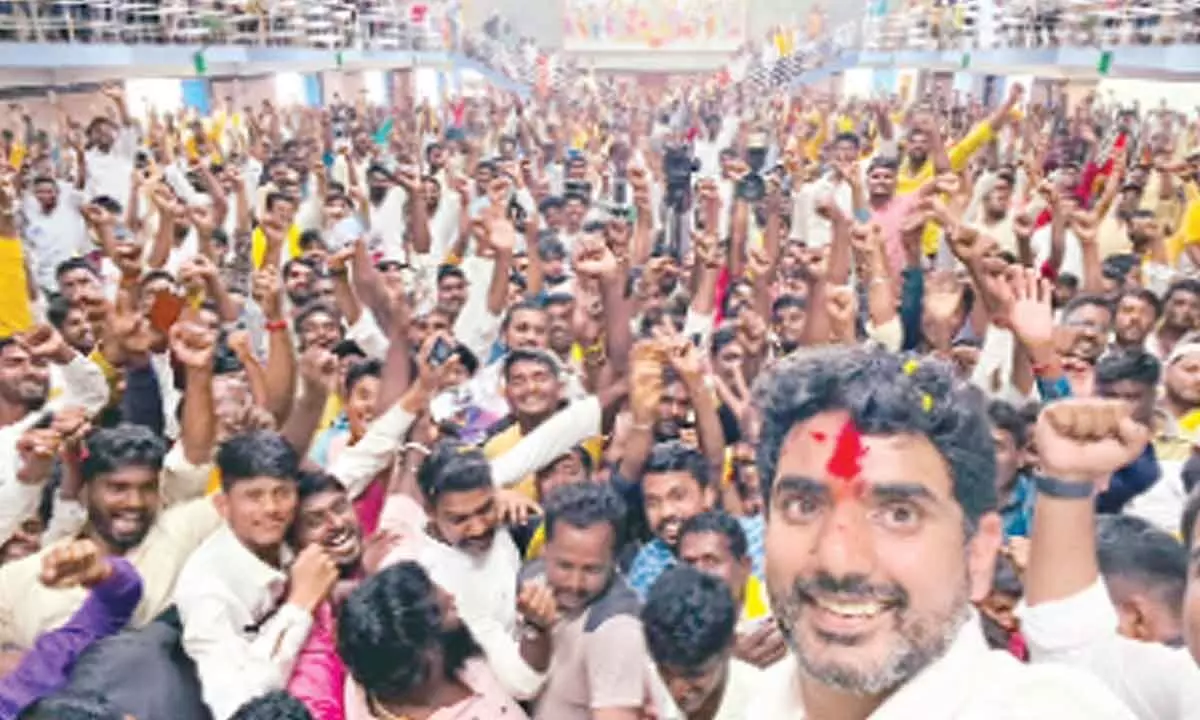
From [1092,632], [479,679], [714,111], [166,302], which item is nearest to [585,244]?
[166,302]

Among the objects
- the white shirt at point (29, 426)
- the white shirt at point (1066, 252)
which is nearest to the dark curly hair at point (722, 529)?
the white shirt at point (29, 426)

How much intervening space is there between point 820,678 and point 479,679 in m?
0.95

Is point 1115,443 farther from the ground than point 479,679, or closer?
farther from the ground

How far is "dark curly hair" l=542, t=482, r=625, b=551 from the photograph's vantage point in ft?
7.29

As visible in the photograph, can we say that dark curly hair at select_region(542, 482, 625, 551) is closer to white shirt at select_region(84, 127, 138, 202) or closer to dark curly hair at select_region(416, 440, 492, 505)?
dark curly hair at select_region(416, 440, 492, 505)

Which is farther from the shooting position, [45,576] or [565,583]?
[565,583]

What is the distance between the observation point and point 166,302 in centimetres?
317

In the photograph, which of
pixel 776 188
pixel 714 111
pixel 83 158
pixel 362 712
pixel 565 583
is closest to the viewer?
pixel 362 712

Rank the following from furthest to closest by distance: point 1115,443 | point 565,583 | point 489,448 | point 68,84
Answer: point 68,84 → point 489,448 → point 565,583 → point 1115,443

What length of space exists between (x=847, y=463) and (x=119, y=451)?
1.69m

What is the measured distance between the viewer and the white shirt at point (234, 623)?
1908 mm

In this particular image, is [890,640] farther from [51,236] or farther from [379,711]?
[51,236]

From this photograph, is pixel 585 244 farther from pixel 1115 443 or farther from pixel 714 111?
pixel 714 111

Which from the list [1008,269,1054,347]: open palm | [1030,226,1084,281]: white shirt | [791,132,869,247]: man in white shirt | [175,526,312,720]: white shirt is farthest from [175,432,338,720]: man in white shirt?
[791,132,869,247]: man in white shirt
